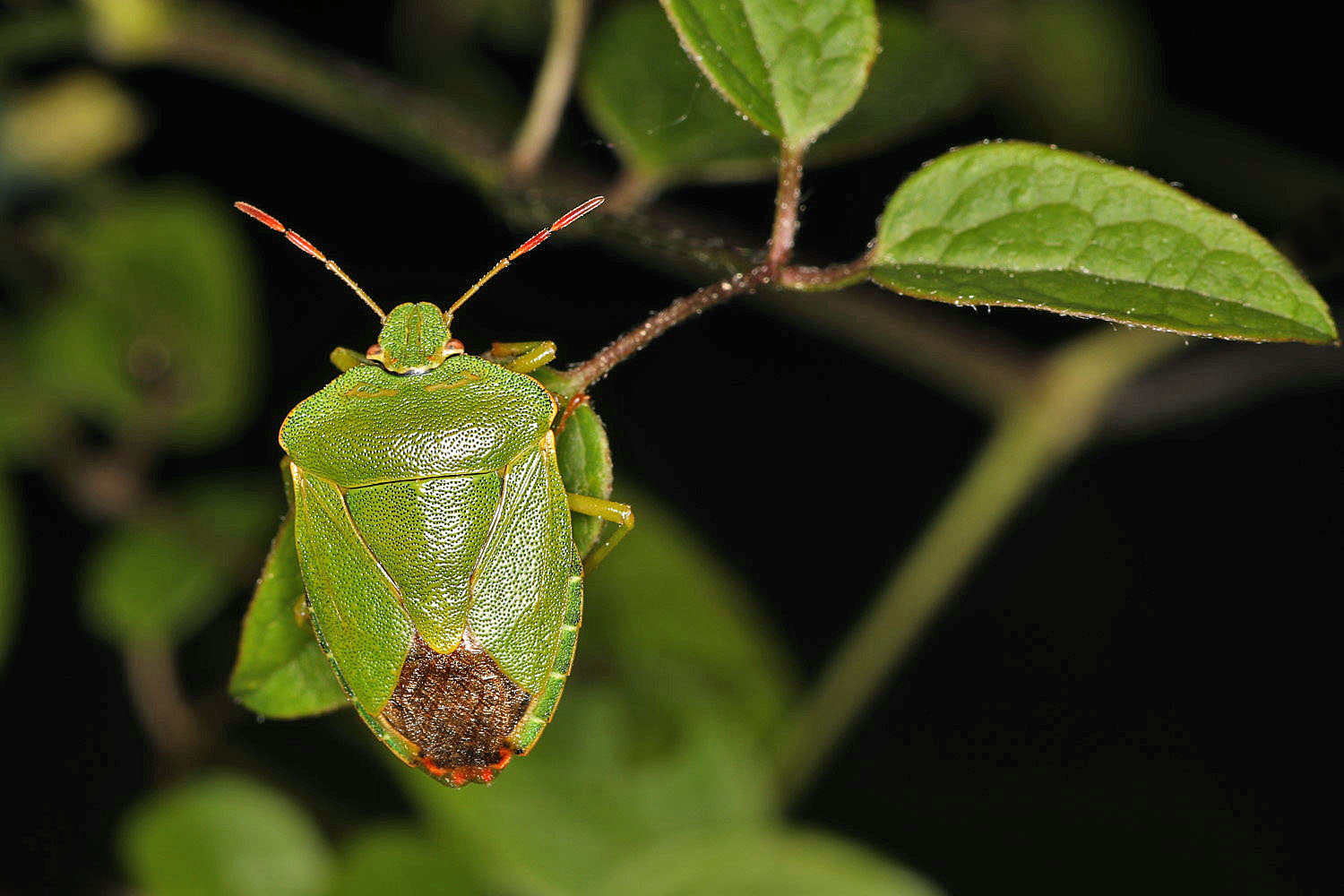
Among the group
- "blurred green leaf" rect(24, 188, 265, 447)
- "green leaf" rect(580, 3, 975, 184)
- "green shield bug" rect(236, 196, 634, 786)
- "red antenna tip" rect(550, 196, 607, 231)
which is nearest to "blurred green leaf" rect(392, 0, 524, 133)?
"blurred green leaf" rect(24, 188, 265, 447)

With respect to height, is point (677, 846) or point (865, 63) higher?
point (865, 63)

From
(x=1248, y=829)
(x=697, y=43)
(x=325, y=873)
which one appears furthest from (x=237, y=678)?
(x=1248, y=829)

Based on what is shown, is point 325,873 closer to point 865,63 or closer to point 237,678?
point 237,678

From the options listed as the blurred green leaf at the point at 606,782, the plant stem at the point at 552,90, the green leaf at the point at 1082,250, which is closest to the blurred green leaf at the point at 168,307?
the blurred green leaf at the point at 606,782

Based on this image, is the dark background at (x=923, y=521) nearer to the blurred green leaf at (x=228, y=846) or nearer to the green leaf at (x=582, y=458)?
the blurred green leaf at (x=228, y=846)

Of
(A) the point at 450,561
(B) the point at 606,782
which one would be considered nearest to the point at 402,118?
(A) the point at 450,561
